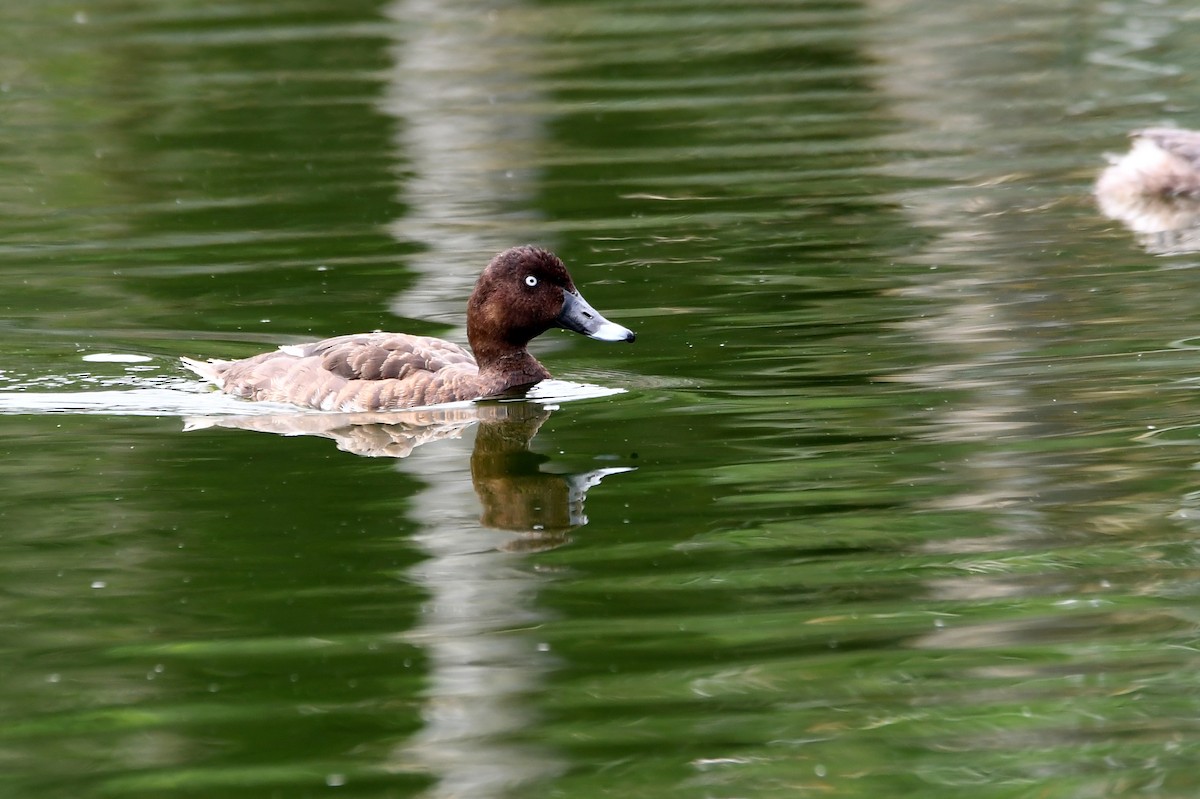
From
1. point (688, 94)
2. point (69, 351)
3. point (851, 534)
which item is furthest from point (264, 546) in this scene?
point (688, 94)

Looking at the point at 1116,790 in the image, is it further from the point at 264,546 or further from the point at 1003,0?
the point at 1003,0

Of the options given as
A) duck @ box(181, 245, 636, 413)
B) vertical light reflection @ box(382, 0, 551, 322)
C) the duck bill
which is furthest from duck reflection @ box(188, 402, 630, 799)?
vertical light reflection @ box(382, 0, 551, 322)

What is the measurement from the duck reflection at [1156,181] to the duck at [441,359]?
5207 mm

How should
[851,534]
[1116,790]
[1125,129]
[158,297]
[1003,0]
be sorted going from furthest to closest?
[1003,0] < [1125,129] < [158,297] < [851,534] < [1116,790]

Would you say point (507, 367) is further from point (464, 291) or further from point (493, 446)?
point (464, 291)

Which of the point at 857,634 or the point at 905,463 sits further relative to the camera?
the point at 905,463

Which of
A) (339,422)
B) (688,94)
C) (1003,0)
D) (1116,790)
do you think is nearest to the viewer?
(1116,790)

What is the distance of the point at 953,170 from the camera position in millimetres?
15484

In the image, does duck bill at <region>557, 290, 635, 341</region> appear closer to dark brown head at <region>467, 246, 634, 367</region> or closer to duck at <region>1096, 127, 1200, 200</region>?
dark brown head at <region>467, 246, 634, 367</region>

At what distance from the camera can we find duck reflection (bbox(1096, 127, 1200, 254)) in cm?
1415

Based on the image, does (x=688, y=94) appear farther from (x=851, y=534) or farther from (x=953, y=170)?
(x=851, y=534)

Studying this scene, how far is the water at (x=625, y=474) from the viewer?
18.2 feet

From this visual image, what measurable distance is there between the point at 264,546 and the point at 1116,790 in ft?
10.9

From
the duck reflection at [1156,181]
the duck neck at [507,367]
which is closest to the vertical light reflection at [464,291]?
the duck neck at [507,367]
